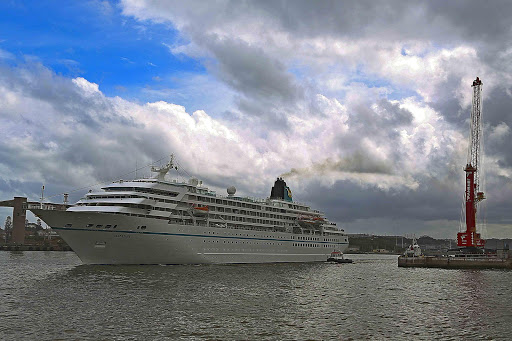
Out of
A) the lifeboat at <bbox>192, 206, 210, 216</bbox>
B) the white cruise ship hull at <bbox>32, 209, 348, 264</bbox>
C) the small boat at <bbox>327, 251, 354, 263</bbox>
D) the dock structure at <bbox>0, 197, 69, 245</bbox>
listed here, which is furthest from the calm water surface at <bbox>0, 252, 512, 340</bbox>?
the dock structure at <bbox>0, 197, 69, 245</bbox>

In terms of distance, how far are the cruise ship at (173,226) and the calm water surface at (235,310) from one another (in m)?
8.06

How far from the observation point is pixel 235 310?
26.2 m

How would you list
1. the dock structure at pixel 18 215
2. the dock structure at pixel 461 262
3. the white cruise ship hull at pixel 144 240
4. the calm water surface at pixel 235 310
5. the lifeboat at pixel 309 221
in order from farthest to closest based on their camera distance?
the dock structure at pixel 18 215
the dock structure at pixel 461 262
the lifeboat at pixel 309 221
the white cruise ship hull at pixel 144 240
the calm water surface at pixel 235 310

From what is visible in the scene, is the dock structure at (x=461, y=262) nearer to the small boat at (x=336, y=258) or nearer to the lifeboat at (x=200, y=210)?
the small boat at (x=336, y=258)

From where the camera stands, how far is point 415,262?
8419 cm

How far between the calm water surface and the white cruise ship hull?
7.78 m

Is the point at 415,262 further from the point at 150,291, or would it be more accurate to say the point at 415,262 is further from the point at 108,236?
the point at 150,291

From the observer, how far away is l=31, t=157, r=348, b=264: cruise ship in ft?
163

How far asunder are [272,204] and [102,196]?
3156cm

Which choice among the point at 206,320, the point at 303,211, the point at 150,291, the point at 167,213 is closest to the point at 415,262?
the point at 303,211

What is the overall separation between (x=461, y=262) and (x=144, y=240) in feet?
191

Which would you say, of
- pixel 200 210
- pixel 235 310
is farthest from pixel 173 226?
pixel 235 310

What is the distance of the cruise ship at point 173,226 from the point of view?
49781mm

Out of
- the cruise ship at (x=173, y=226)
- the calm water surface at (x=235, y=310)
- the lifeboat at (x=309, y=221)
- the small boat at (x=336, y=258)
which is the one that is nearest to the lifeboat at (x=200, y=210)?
the cruise ship at (x=173, y=226)
